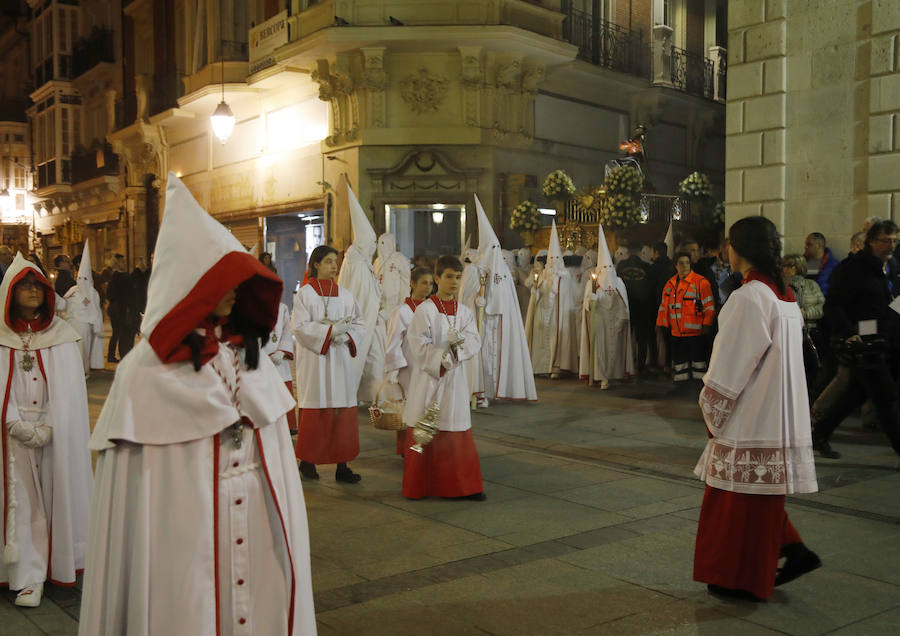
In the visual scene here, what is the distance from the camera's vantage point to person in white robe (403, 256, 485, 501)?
6.46m

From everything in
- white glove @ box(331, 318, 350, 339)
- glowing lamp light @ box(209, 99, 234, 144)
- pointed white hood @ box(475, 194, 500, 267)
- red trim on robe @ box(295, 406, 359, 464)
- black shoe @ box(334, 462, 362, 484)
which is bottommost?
black shoe @ box(334, 462, 362, 484)

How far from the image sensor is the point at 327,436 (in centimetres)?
722

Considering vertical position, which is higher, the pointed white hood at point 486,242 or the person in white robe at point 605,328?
the pointed white hood at point 486,242

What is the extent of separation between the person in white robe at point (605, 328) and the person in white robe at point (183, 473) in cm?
1024

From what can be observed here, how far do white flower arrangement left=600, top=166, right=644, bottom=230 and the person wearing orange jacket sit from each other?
146 inches

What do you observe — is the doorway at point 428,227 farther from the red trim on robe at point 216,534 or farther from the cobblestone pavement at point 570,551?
the red trim on robe at point 216,534

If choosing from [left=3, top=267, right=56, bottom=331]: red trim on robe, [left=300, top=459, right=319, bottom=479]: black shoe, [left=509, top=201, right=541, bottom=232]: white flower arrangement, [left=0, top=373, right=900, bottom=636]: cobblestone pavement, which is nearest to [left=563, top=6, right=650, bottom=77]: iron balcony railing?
[left=509, top=201, right=541, bottom=232]: white flower arrangement

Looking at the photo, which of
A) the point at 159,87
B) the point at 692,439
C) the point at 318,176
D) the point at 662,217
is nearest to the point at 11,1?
the point at 159,87

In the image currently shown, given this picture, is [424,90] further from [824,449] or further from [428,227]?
[824,449]

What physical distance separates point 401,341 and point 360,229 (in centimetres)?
323

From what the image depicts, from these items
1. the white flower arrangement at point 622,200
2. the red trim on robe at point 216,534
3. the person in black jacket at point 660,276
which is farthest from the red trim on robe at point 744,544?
the white flower arrangement at point 622,200

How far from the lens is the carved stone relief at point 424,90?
1703cm

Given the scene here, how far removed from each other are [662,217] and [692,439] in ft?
30.0

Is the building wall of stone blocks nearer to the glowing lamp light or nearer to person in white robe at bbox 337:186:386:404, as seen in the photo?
person in white robe at bbox 337:186:386:404
